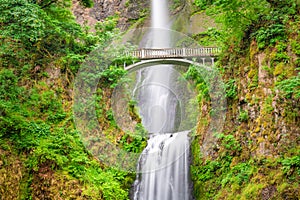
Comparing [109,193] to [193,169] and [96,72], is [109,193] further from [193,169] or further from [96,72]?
[96,72]

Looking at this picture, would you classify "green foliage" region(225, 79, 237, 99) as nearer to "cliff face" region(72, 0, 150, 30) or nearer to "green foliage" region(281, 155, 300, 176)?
"green foliage" region(281, 155, 300, 176)

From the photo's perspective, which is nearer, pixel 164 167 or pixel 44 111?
pixel 44 111

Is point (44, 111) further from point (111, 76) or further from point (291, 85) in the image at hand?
point (291, 85)

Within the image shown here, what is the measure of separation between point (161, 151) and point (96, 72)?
434cm

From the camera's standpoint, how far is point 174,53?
13.9m

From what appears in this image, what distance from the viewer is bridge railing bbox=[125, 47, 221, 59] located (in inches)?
538

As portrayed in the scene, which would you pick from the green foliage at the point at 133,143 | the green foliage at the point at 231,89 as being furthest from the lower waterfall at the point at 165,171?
the green foliage at the point at 231,89

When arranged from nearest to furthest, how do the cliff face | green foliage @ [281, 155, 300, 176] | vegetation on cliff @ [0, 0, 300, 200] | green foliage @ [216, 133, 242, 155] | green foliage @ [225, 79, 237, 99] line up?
1. green foliage @ [281, 155, 300, 176]
2. vegetation on cliff @ [0, 0, 300, 200]
3. green foliage @ [216, 133, 242, 155]
4. green foliage @ [225, 79, 237, 99]
5. the cliff face

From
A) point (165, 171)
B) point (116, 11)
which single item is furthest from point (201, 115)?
point (116, 11)

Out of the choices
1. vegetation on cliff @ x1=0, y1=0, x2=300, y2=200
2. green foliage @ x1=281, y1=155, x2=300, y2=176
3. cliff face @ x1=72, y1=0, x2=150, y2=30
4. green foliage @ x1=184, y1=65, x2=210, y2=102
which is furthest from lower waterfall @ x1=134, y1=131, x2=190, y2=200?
cliff face @ x1=72, y1=0, x2=150, y2=30

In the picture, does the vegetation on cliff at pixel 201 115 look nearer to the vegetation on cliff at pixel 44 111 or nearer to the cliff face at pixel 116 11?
the vegetation on cliff at pixel 44 111

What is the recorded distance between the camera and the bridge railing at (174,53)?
13664mm

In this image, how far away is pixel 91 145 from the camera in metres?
10.5

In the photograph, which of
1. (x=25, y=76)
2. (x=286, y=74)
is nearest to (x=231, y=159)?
(x=286, y=74)
